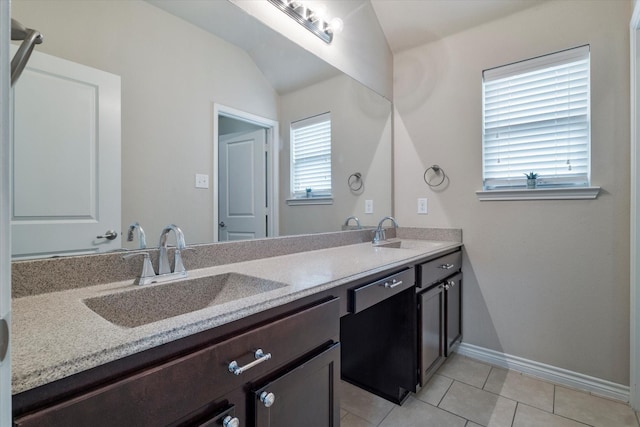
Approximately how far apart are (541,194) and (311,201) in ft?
4.72

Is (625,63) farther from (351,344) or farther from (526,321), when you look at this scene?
(351,344)

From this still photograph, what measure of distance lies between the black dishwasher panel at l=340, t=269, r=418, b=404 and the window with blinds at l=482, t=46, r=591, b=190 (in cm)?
113

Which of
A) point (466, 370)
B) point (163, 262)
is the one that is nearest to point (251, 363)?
point (163, 262)

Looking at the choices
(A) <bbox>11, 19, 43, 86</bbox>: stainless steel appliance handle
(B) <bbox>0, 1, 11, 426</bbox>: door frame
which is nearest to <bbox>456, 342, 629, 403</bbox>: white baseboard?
(B) <bbox>0, 1, 11, 426</bbox>: door frame

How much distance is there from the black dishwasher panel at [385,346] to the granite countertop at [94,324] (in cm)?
56

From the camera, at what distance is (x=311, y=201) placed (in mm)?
1887

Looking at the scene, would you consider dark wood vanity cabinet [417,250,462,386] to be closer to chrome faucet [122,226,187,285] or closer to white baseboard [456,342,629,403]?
white baseboard [456,342,629,403]

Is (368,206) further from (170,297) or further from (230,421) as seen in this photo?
(230,421)

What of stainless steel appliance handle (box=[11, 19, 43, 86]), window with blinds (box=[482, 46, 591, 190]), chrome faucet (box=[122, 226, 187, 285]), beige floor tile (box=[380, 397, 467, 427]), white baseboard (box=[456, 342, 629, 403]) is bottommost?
beige floor tile (box=[380, 397, 467, 427])

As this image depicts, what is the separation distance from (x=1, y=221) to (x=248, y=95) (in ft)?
4.25

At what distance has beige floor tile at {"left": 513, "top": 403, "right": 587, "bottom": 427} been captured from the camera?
1553 millimetres

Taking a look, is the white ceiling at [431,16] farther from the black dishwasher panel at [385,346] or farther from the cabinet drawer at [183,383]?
the cabinet drawer at [183,383]

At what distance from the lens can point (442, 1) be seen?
7.05ft

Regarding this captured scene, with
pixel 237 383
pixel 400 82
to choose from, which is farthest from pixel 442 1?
pixel 237 383
